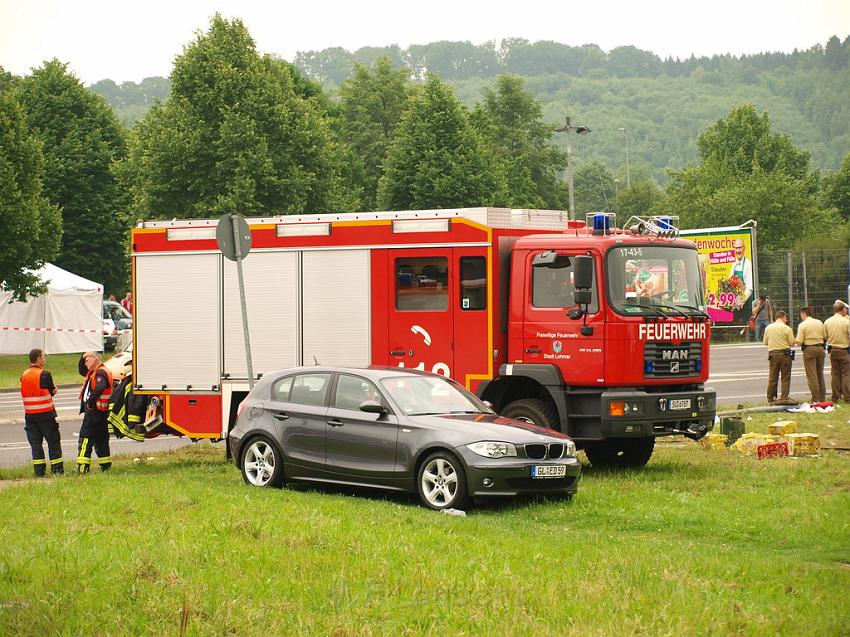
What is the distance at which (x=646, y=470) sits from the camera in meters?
15.6

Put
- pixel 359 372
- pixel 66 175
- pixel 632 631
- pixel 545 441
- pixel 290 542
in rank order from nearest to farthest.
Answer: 1. pixel 632 631
2. pixel 290 542
3. pixel 545 441
4. pixel 359 372
5. pixel 66 175

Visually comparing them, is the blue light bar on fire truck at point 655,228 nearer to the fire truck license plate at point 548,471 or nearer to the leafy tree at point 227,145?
the fire truck license plate at point 548,471

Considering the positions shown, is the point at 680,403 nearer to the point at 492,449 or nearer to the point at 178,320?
the point at 492,449

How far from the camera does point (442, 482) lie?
12.4 m

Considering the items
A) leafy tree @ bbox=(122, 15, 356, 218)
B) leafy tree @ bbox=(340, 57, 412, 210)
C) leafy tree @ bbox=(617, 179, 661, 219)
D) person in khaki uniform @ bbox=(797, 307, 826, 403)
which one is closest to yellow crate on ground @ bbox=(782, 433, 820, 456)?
person in khaki uniform @ bbox=(797, 307, 826, 403)

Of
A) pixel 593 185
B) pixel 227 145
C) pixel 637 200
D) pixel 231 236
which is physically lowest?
pixel 231 236

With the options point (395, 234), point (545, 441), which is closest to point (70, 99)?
point (395, 234)

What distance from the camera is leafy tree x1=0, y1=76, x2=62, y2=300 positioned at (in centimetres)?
4078

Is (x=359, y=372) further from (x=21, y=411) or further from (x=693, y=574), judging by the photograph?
(x=21, y=411)

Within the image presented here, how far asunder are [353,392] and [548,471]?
90.1 inches

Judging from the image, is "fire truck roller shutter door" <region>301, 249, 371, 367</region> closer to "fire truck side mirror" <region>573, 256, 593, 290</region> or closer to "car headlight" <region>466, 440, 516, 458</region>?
"fire truck side mirror" <region>573, 256, 593, 290</region>

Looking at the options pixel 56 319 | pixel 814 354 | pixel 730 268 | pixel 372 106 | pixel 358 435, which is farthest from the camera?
pixel 372 106

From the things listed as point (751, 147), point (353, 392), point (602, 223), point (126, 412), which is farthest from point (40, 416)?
point (751, 147)

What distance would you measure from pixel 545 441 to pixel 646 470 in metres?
3.42
